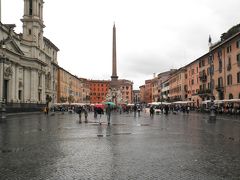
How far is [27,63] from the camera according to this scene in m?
68.1

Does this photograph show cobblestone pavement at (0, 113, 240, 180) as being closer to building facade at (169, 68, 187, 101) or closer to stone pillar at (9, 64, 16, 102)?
stone pillar at (9, 64, 16, 102)

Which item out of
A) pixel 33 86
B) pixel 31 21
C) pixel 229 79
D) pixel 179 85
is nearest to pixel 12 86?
pixel 33 86

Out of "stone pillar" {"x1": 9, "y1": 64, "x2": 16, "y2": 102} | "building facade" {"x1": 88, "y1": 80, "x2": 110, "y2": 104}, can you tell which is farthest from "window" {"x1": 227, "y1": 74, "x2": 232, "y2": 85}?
"building facade" {"x1": 88, "y1": 80, "x2": 110, "y2": 104}

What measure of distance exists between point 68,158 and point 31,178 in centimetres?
252

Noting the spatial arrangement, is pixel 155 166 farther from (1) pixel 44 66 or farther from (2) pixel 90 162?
(1) pixel 44 66

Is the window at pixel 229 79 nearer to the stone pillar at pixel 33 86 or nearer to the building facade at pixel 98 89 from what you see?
the stone pillar at pixel 33 86

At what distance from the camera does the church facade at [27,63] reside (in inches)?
2320

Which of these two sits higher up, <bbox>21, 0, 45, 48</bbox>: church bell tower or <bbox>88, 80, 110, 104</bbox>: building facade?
<bbox>21, 0, 45, 48</bbox>: church bell tower

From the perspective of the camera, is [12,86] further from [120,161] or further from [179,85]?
[120,161]

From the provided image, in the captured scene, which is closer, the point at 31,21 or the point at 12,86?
the point at 12,86

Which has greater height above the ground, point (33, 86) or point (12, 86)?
point (33, 86)

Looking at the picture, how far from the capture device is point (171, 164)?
8.36 meters

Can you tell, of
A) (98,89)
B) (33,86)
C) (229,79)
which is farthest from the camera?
(98,89)

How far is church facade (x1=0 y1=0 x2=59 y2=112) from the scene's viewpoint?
58938 mm
